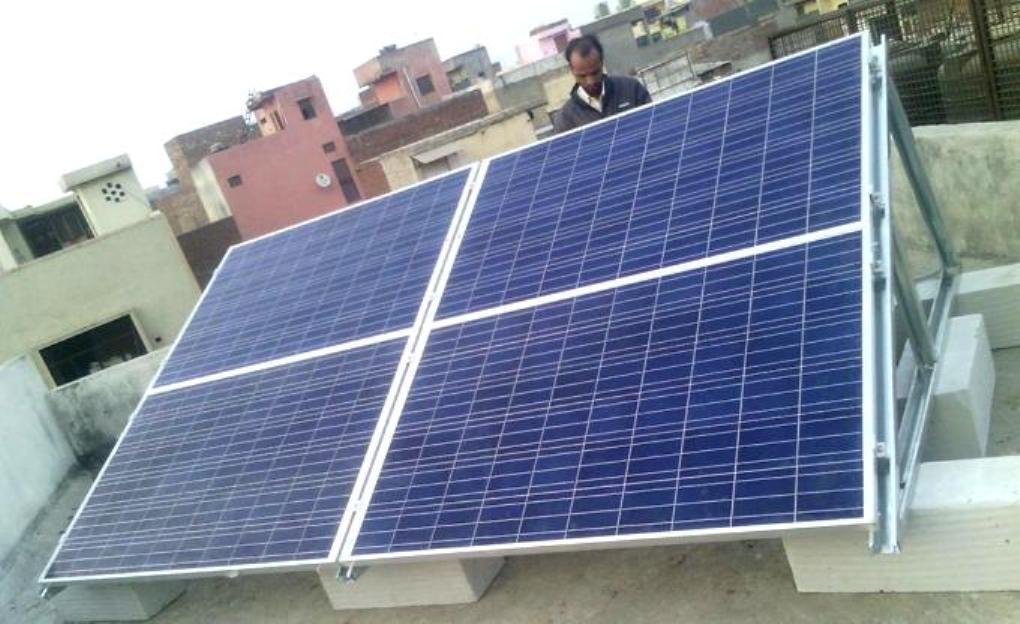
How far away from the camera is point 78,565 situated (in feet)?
21.0

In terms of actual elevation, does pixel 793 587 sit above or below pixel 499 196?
below

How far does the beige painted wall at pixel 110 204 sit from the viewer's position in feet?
74.3

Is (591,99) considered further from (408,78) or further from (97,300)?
(408,78)

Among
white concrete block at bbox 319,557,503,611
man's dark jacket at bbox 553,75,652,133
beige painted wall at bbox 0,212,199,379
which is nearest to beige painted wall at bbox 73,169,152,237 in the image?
beige painted wall at bbox 0,212,199,379

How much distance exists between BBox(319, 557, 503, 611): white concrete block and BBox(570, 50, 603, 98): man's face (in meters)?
3.98

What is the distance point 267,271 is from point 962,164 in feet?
19.4

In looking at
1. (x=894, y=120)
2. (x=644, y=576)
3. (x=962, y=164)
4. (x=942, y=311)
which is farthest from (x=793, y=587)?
(x=962, y=164)

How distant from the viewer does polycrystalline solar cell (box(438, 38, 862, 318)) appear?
15.0ft

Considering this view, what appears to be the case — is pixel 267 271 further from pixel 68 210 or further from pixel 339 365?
pixel 68 210

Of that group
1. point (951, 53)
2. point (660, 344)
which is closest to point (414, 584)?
point (660, 344)

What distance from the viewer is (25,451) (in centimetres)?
892

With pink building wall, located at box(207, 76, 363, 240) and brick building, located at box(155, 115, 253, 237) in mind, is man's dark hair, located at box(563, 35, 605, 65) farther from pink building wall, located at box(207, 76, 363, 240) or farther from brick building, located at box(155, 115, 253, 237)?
brick building, located at box(155, 115, 253, 237)

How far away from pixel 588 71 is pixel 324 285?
2787 mm

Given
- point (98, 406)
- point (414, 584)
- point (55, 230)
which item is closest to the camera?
point (414, 584)
